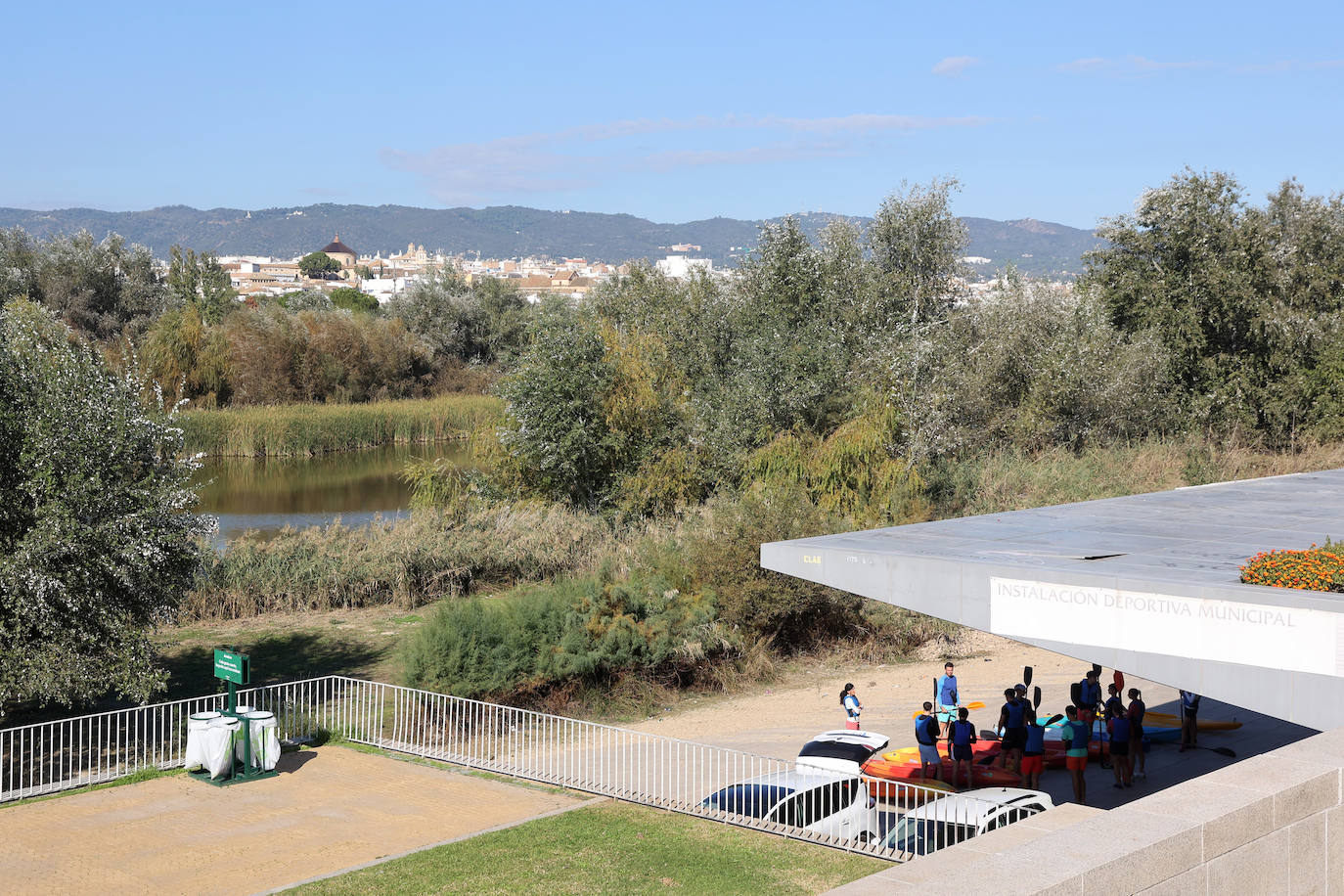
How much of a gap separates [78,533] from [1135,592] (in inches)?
539

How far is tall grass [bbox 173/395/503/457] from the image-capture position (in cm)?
5638

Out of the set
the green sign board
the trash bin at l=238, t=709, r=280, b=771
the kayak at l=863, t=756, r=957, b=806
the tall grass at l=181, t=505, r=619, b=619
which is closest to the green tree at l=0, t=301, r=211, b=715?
the green sign board

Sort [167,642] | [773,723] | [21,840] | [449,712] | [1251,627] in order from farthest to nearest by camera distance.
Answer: [167,642], [773,723], [449,712], [21,840], [1251,627]

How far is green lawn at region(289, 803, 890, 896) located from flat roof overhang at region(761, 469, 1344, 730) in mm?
3096

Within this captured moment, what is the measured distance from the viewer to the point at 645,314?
48.5m

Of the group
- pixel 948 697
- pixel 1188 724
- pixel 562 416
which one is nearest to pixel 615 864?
pixel 948 697

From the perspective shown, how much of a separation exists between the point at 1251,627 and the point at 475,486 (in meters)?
28.1

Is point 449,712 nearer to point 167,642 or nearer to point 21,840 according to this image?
point 21,840

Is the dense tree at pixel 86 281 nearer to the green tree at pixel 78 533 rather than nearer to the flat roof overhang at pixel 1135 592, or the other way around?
the green tree at pixel 78 533

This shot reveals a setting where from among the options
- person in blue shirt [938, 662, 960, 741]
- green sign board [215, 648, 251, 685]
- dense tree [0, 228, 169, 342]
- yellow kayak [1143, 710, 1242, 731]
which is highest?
dense tree [0, 228, 169, 342]

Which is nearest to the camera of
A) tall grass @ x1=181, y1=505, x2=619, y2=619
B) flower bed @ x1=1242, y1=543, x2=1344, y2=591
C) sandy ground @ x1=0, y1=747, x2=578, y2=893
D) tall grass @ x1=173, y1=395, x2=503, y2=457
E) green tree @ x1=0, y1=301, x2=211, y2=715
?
flower bed @ x1=1242, y1=543, x2=1344, y2=591

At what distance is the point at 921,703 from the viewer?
22.6 m

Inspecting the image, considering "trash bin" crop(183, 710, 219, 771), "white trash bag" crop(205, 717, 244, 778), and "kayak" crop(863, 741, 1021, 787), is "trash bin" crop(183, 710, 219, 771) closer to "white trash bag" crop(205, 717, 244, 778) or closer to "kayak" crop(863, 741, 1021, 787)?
"white trash bag" crop(205, 717, 244, 778)

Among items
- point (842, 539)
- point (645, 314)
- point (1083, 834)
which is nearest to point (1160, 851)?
point (1083, 834)
